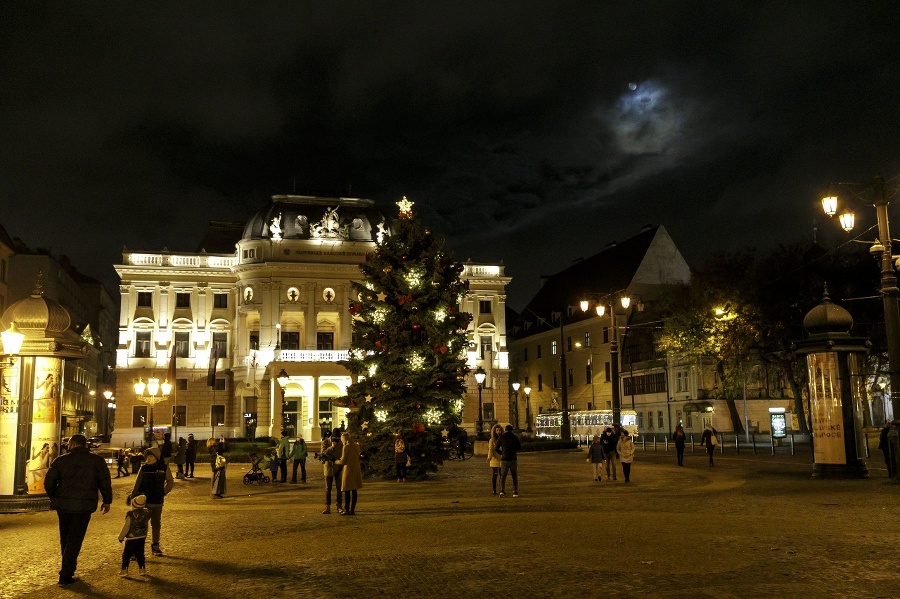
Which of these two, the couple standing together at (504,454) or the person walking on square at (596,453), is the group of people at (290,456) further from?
the person walking on square at (596,453)

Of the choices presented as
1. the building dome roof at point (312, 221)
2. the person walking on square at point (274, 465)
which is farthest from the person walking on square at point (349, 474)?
A: the building dome roof at point (312, 221)

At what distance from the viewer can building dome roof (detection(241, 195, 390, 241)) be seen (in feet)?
233

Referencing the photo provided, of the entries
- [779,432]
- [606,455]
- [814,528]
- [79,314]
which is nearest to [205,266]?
[79,314]

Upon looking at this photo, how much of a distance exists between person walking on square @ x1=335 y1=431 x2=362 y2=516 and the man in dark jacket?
22.9 ft

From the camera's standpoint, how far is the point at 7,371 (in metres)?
19.2

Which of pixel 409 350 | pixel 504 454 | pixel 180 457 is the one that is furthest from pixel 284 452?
pixel 504 454

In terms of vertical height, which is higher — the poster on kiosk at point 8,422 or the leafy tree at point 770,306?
the leafy tree at point 770,306

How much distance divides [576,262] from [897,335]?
244 feet

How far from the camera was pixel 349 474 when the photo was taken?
1739 centimetres

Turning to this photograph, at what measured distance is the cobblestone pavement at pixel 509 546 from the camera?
9.82 metres

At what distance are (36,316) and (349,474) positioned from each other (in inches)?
341

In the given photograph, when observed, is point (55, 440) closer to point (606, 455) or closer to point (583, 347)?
point (606, 455)

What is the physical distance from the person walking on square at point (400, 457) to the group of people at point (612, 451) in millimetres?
5934

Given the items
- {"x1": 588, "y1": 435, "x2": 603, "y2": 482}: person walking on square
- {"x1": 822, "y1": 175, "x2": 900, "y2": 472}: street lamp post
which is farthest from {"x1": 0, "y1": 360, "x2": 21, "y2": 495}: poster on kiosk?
{"x1": 822, "y1": 175, "x2": 900, "y2": 472}: street lamp post
